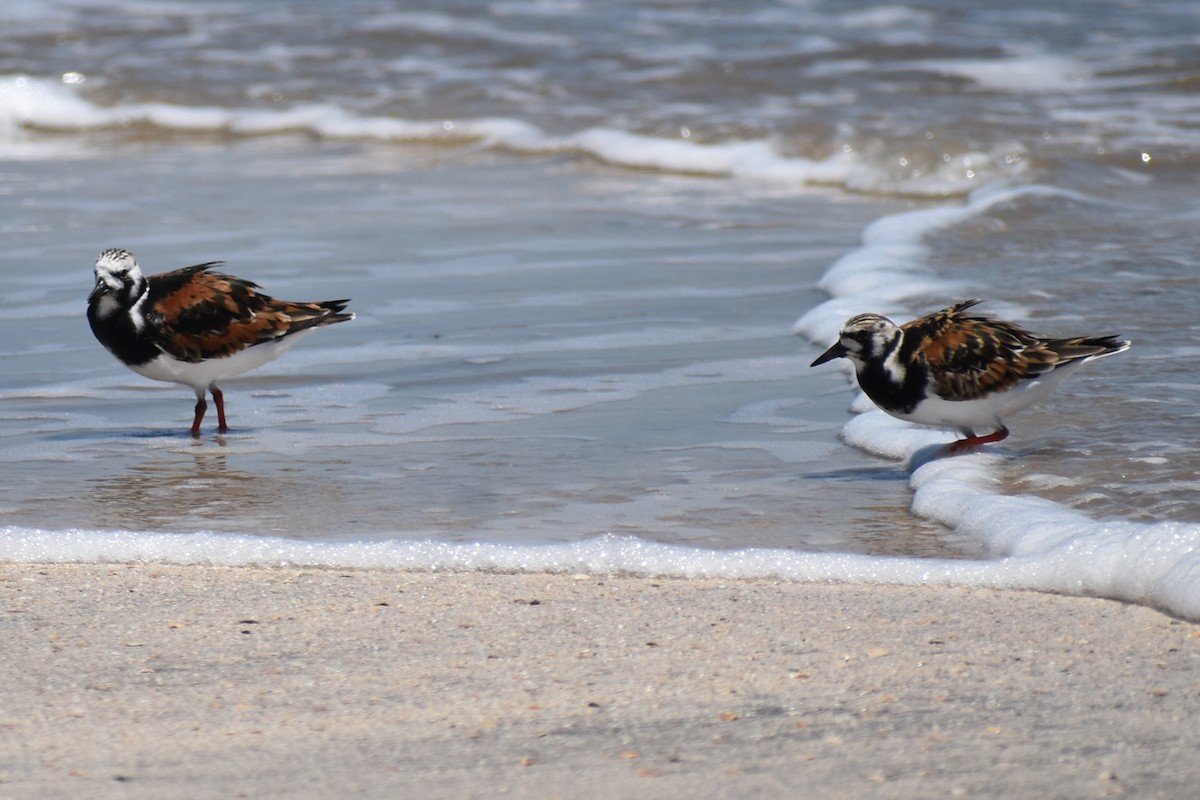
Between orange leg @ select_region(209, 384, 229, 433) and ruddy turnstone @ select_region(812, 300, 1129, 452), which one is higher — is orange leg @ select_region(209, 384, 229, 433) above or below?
below

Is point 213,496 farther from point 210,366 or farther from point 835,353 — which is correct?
point 835,353

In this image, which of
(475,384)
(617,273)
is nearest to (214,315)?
(475,384)

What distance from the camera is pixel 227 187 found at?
37.3 ft

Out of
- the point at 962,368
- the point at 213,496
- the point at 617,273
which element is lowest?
the point at 213,496

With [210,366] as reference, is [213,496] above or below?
below

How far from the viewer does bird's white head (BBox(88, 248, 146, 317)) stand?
20.1 feet

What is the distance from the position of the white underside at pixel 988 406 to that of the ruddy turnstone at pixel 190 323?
2381mm

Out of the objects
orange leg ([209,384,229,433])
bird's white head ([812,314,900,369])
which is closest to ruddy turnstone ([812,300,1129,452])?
bird's white head ([812,314,900,369])

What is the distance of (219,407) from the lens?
6.32m

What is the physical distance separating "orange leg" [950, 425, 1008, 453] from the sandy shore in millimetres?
1378

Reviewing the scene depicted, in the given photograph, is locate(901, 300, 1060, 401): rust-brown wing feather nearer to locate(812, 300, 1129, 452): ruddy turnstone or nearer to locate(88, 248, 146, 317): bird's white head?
locate(812, 300, 1129, 452): ruddy turnstone

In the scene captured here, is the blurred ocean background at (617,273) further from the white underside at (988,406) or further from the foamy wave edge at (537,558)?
the white underside at (988,406)

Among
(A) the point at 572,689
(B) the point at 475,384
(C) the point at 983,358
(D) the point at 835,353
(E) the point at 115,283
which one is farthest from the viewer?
(B) the point at 475,384

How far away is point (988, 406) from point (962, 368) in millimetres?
158
